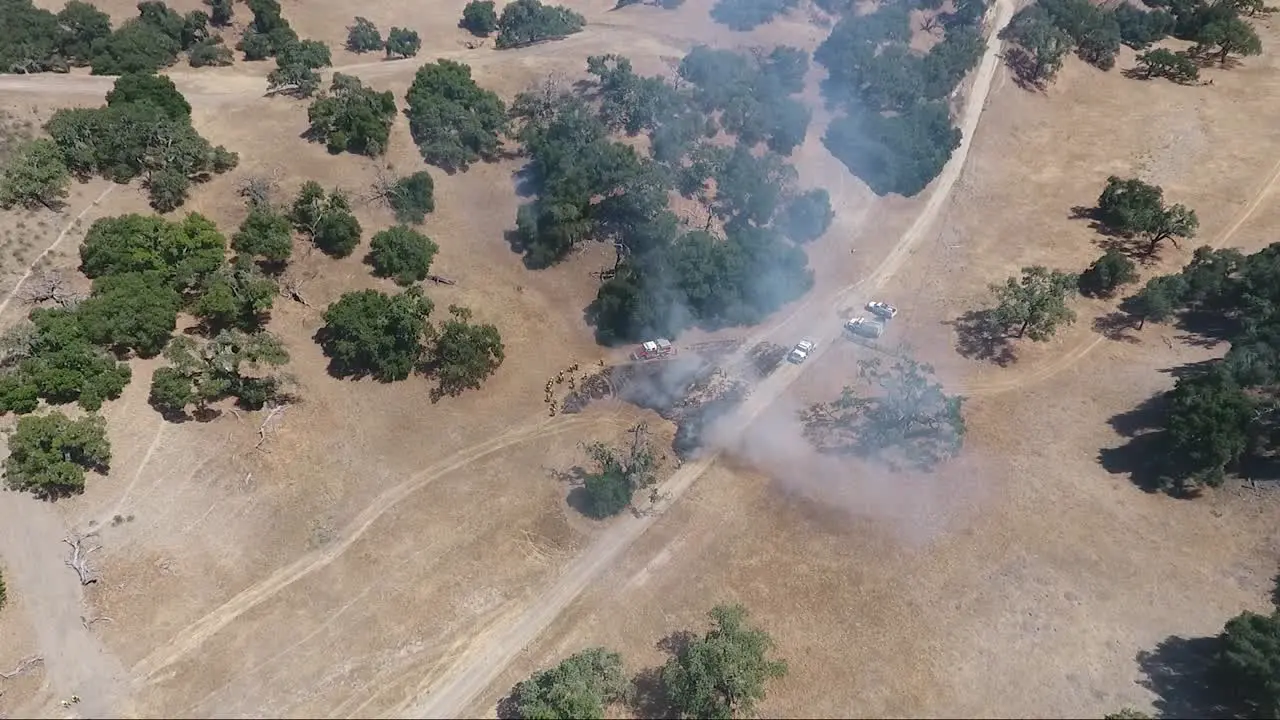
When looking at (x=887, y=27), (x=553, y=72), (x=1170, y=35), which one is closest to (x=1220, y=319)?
(x=887, y=27)

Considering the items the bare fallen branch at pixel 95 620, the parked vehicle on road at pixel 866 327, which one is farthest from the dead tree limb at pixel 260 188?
the parked vehicle on road at pixel 866 327

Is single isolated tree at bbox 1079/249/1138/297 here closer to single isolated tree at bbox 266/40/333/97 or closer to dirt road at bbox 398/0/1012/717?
dirt road at bbox 398/0/1012/717

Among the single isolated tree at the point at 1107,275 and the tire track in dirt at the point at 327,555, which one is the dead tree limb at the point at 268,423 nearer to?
the tire track in dirt at the point at 327,555

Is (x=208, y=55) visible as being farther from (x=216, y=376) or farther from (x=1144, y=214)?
(x=1144, y=214)

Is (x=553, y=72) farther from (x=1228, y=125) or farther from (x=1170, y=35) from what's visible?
(x=1170, y=35)

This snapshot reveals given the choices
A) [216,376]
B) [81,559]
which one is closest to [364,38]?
[216,376]

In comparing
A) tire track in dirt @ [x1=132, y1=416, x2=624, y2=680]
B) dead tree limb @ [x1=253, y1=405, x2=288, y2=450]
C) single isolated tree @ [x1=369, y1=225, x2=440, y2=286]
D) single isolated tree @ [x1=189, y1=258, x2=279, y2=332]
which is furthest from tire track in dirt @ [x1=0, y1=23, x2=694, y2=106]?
tire track in dirt @ [x1=132, y1=416, x2=624, y2=680]
